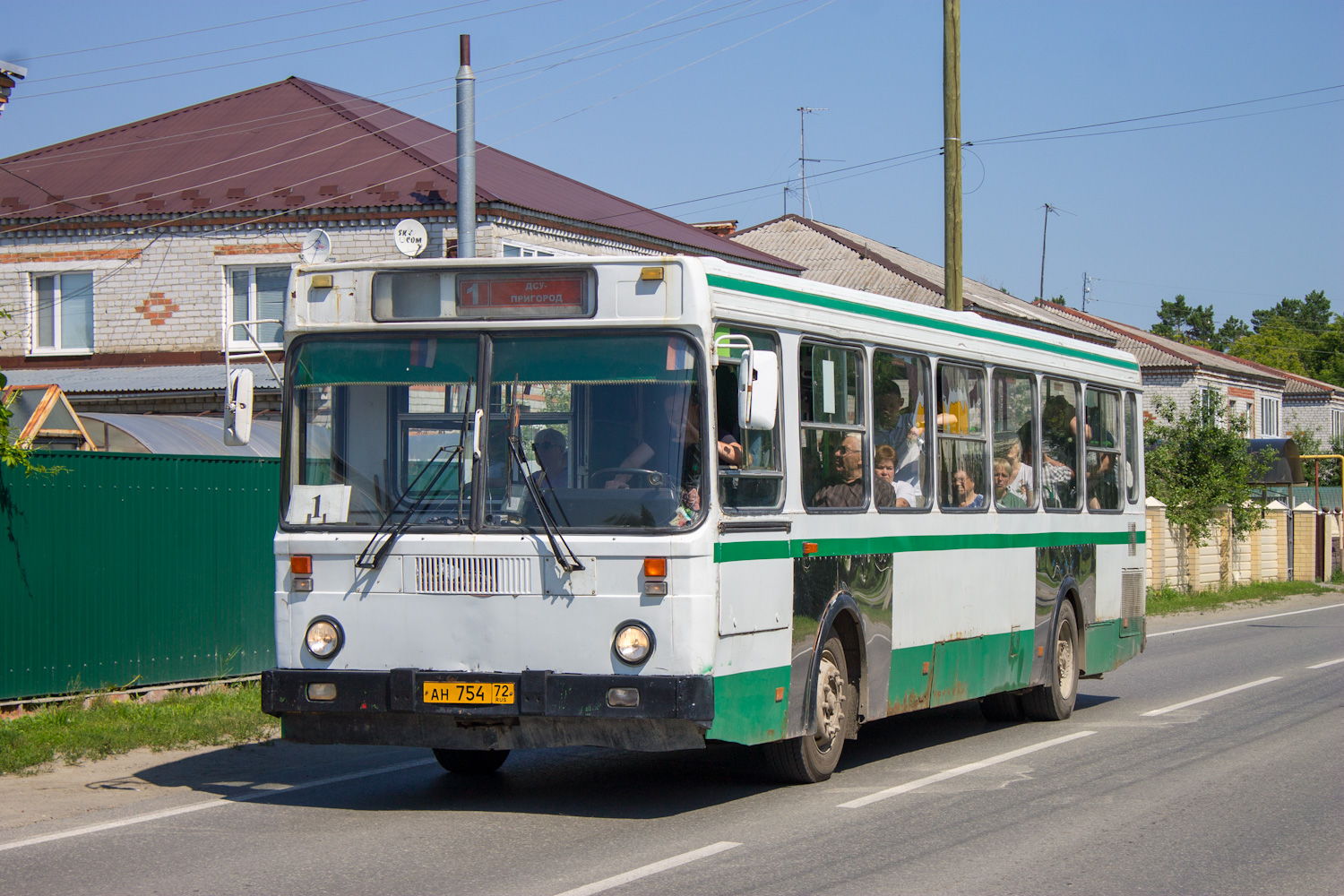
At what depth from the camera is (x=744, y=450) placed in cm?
805

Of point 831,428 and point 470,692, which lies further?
point 831,428

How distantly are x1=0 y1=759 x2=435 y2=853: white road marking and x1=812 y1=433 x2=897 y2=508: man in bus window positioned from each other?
3.22m

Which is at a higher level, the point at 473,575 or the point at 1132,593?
the point at 473,575

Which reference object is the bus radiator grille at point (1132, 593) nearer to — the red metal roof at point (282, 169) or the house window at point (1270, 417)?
the red metal roof at point (282, 169)

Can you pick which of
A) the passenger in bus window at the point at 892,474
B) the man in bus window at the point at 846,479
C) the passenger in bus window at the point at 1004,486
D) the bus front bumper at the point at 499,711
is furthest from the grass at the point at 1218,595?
the bus front bumper at the point at 499,711

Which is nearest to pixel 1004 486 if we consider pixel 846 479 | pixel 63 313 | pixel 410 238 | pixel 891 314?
pixel 891 314

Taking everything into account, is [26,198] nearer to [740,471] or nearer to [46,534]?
[46,534]

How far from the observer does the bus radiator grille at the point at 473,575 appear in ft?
25.6

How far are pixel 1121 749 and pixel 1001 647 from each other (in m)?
1.16

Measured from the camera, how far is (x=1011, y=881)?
6.59 metres

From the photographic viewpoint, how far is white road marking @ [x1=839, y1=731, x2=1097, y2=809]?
8.59 metres

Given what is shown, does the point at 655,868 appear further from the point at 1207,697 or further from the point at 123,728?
the point at 1207,697

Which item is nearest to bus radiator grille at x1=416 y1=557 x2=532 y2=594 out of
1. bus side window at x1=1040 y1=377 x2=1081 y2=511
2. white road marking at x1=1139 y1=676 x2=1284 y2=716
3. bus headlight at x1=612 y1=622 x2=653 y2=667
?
bus headlight at x1=612 y1=622 x2=653 y2=667

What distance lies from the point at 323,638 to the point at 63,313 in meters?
22.6
